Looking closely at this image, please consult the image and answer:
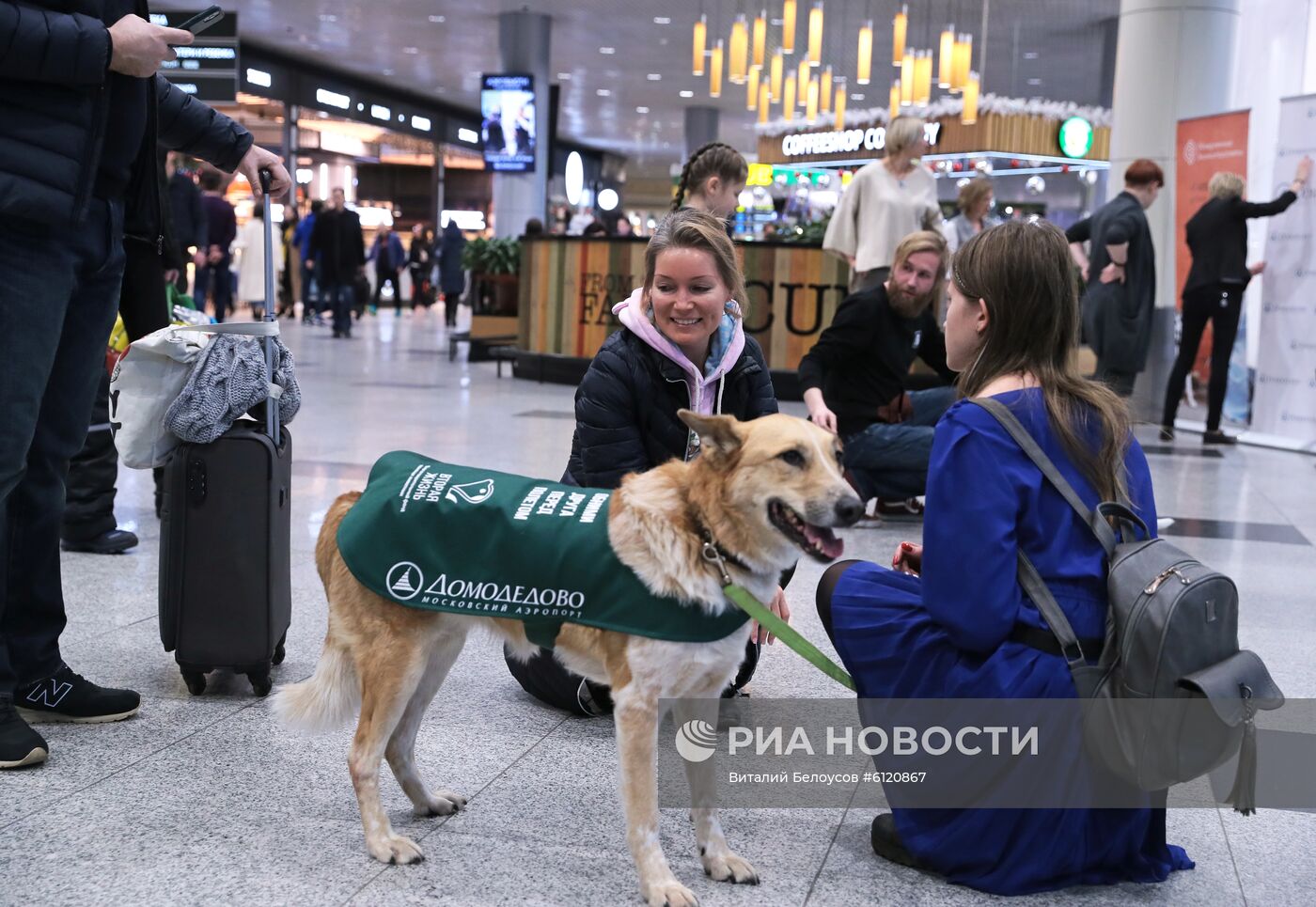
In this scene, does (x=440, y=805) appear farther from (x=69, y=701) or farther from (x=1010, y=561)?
(x=1010, y=561)

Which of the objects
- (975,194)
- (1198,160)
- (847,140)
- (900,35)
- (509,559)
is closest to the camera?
(509,559)

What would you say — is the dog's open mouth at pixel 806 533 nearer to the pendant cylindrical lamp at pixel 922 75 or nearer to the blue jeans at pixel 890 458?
the blue jeans at pixel 890 458

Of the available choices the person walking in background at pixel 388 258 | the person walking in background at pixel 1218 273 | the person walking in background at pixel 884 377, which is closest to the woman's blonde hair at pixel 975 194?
the person walking in background at pixel 1218 273

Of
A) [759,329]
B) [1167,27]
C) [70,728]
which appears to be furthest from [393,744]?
Answer: [1167,27]

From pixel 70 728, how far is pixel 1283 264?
27.6 ft

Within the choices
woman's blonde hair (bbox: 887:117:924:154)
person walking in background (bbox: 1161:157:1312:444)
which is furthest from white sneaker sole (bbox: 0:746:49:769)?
person walking in background (bbox: 1161:157:1312:444)

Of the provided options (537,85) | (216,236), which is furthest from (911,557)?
(537,85)

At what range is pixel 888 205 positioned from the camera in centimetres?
736

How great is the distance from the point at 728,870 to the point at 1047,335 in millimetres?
1142

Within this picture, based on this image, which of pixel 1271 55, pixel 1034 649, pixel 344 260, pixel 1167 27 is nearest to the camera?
pixel 1034 649

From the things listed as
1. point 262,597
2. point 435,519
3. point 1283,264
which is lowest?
point 262,597

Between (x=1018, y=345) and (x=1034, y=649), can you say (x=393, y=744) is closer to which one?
(x=1034, y=649)

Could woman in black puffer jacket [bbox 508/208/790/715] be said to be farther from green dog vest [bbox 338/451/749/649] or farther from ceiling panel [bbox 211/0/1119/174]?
ceiling panel [bbox 211/0/1119/174]

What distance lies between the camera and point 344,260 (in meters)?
16.6
